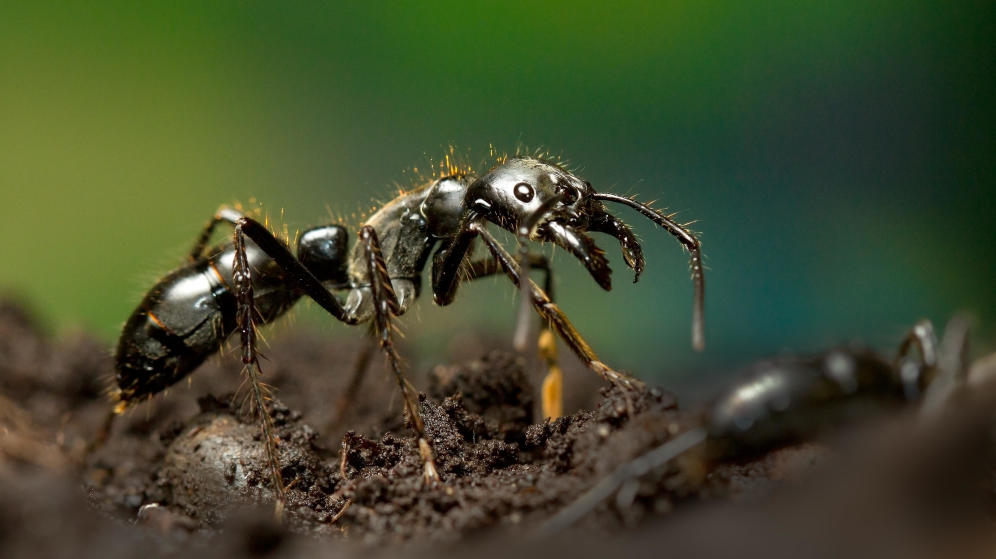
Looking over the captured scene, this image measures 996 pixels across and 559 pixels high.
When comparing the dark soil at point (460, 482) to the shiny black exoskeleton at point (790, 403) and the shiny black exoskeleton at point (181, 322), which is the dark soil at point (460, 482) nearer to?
the shiny black exoskeleton at point (790, 403)

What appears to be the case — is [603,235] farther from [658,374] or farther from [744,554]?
[744,554]

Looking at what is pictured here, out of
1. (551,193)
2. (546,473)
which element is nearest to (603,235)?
(551,193)

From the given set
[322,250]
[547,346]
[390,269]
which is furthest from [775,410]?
[322,250]

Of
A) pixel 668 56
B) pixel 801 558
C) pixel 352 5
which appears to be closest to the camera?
pixel 801 558

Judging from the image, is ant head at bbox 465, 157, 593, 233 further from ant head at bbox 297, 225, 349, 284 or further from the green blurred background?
ant head at bbox 297, 225, 349, 284

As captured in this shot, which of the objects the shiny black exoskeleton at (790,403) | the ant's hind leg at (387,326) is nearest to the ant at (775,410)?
the shiny black exoskeleton at (790,403)
